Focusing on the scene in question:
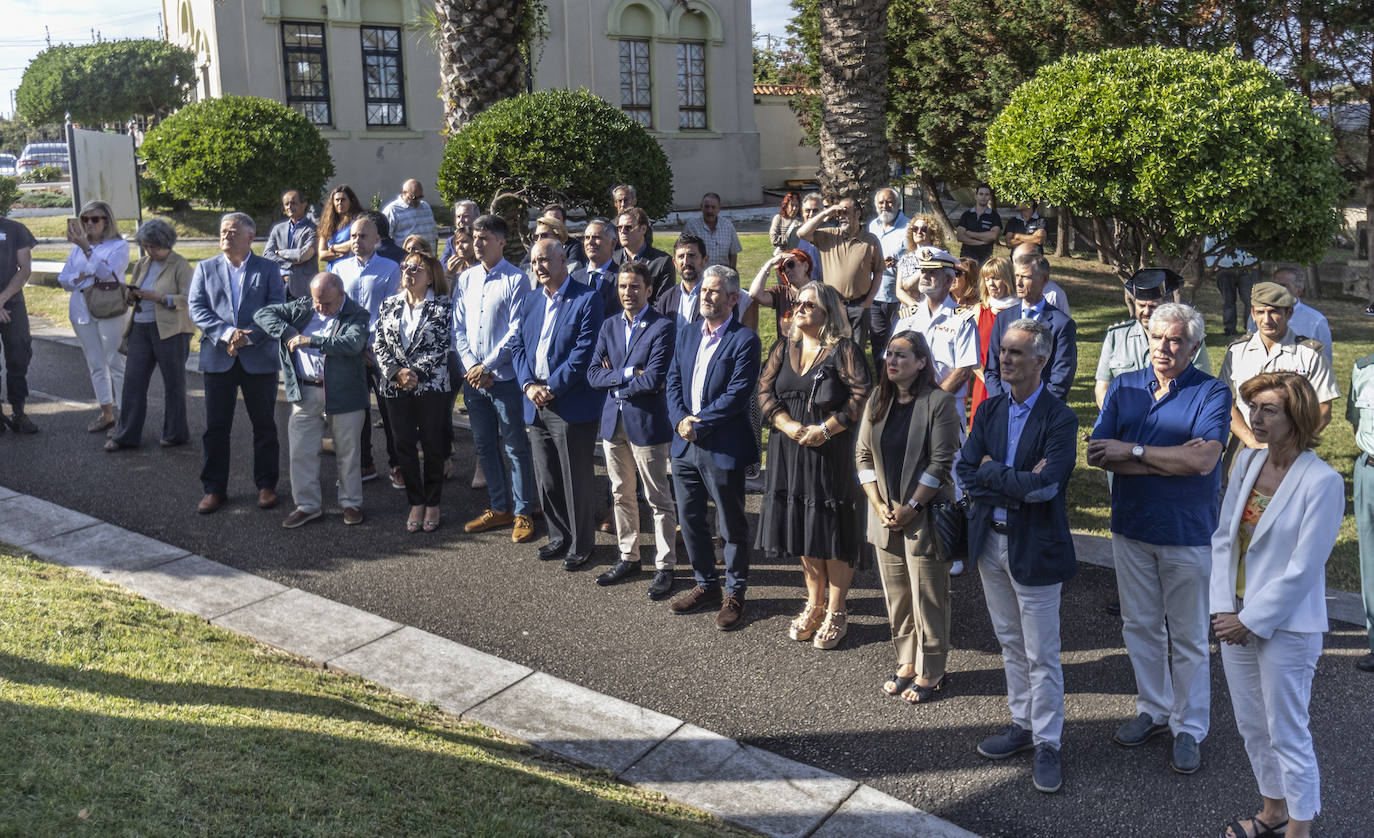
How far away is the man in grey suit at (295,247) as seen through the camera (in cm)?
1041

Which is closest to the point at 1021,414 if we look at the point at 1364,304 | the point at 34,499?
the point at 34,499

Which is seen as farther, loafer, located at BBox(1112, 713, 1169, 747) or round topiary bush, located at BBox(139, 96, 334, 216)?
round topiary bush, located at BBox(139, 96, 334, 216)

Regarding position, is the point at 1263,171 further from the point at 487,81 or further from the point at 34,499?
the point at 34,499

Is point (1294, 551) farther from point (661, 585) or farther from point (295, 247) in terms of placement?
point (295, 247)

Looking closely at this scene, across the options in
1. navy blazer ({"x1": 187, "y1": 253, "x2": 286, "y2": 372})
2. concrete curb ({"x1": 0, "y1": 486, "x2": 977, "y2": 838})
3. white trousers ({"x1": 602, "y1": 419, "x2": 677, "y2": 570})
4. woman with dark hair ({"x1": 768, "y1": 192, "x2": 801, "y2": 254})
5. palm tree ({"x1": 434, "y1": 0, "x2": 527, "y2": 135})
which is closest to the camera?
concrete curb ({"x1": 0, "y1": 486, "x2": 977, "y2": 838})

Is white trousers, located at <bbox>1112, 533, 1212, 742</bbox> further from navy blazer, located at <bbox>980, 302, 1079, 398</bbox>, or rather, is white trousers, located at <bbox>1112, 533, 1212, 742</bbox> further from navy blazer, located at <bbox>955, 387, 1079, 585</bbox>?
navy blazer, located at <bbox>980, 302, 1079, 398</bbox>

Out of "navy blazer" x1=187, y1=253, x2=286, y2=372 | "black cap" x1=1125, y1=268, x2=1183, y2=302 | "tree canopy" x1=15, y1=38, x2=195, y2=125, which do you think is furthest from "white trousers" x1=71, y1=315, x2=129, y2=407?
"tree canopy" x1=15, y1=38, x2=195, y2=125

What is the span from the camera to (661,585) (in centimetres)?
708

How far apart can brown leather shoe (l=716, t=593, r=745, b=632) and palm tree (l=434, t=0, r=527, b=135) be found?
728cm

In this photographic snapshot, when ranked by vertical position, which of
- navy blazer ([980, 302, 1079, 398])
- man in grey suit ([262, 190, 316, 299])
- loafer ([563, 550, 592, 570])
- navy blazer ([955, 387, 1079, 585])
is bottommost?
loafer ([563, 550, 592, 570])

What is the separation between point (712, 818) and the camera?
15.7 feet

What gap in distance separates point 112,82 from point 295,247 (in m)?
24.4

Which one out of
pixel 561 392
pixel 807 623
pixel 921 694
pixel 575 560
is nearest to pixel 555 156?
pixel 561 392

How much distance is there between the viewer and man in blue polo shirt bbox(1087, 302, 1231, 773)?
4.90 metres
